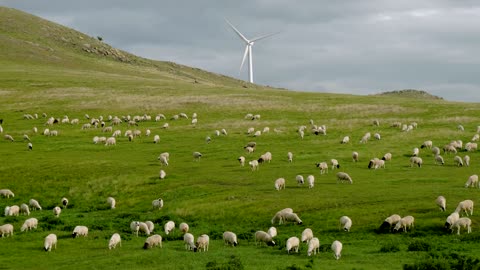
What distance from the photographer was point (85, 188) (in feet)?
162

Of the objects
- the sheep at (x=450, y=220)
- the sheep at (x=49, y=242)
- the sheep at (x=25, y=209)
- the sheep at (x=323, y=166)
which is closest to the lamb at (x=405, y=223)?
the sheep at (x=450, y=220)

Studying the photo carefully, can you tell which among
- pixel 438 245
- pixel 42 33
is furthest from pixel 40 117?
pixel 42 33

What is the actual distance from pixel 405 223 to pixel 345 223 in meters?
2.84

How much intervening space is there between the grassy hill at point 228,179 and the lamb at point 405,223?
0.52 m

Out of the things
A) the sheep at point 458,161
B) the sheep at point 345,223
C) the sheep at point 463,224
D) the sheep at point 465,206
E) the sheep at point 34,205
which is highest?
the sheep at point 458,161

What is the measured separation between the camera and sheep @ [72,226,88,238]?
3469 centimetres

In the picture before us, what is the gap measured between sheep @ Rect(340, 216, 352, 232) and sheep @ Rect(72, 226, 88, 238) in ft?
41.4

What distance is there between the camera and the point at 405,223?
1266 inches

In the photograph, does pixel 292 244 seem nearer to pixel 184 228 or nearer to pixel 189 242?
pixel 189 242

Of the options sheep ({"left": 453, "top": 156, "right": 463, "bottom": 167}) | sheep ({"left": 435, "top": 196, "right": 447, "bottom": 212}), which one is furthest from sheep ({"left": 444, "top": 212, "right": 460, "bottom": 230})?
sheep ({"left": 453, "top": 156, "right": 463, "bottom": 167})

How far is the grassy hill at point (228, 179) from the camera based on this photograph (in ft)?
96.4

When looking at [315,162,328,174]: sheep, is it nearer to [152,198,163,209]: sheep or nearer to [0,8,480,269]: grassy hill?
[0,8,480,269]: grassy hill

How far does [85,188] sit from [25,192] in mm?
4159

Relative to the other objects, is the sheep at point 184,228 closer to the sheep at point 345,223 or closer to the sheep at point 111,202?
the sheep at point 345,223
